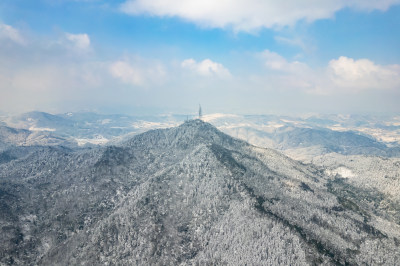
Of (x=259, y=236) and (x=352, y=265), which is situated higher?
(x=259, y=236)

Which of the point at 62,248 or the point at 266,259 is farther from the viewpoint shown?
the point at 62,248

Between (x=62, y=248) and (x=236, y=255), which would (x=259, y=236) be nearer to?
(x=236, y=255)

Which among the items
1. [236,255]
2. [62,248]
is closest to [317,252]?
[236,255]

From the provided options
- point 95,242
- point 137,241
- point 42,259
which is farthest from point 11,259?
point 137,241

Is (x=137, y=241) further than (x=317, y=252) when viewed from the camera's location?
Yes

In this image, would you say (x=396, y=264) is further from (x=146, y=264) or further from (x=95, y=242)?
(x=95, y=242)

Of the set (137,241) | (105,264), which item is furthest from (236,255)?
(105,264)

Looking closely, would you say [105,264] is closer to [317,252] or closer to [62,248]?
[62,248]

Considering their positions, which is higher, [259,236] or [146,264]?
[259,236]
